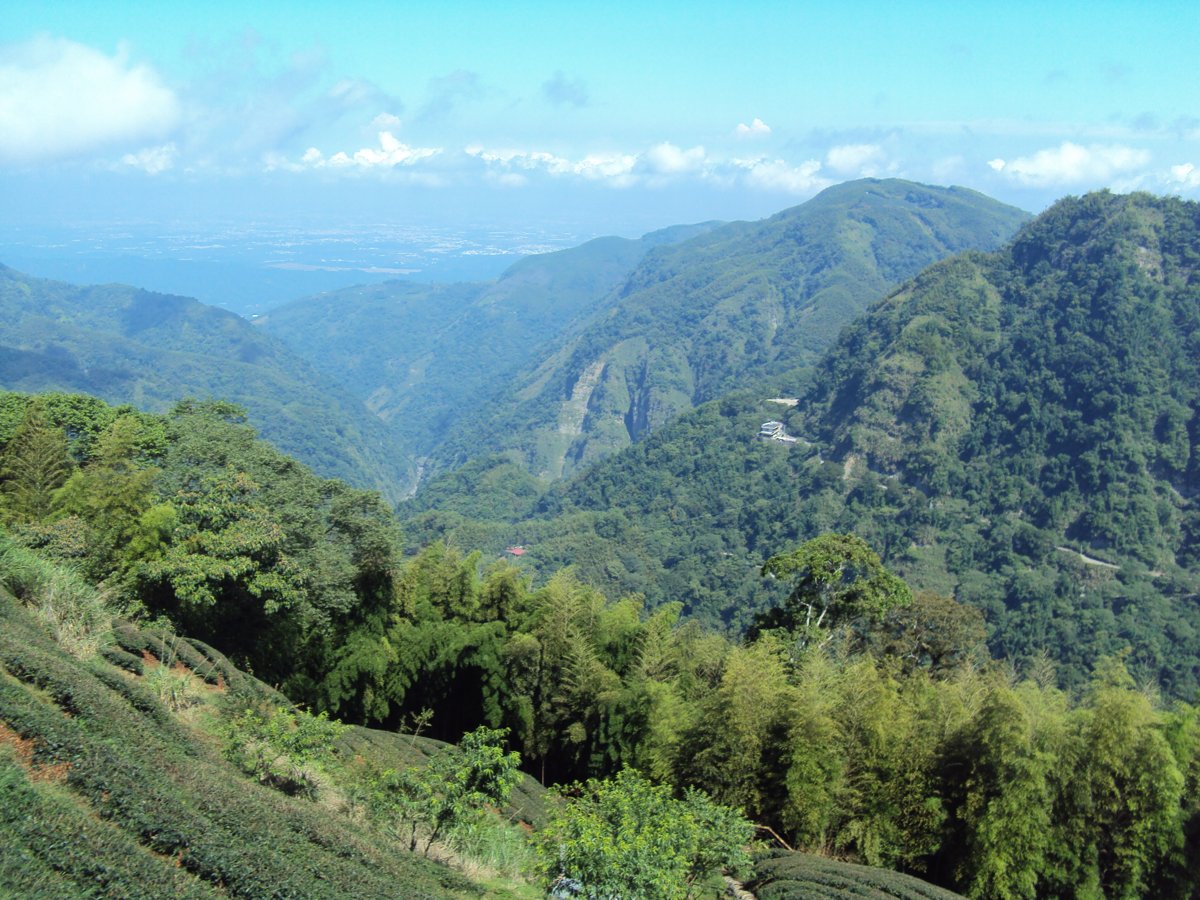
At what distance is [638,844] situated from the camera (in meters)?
9.93

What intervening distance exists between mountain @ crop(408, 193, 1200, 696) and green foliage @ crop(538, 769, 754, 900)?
60.9 metres

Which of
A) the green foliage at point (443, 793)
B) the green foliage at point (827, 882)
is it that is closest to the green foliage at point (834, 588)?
the green foliage at point (827, 882)

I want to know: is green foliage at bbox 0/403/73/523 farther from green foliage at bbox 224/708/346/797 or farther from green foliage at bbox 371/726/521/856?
green foliage at bbox 371/726/521/856

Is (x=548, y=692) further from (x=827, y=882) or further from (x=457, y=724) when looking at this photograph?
(x=827, y=882)

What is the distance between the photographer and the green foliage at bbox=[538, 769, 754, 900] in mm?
9656

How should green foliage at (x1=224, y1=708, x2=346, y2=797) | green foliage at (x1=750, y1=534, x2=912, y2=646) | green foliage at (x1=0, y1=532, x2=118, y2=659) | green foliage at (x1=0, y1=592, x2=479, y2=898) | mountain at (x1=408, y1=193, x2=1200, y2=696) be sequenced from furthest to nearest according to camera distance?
mountain at (x1=408, y1=193, x2=1200, y2=696) → green foliage at (x1=750, y1=534, x2=912, y2=646) → green foliage at (x1=0, y1=532, x2=118, y2=659) → green foliage at (x1=224, y1=708, x2=346, y2=797) → green foliage at (x1=0, y1=592, x2=479, y2=898)

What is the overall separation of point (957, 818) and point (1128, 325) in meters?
105

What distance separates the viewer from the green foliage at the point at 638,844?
9.66 m

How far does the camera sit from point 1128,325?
10075cm

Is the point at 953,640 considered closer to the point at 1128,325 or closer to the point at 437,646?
the point at 437,646

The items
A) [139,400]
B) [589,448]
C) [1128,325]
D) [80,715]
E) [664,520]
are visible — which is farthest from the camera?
[589,448]

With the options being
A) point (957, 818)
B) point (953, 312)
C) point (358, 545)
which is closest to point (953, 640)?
point (957, 818)

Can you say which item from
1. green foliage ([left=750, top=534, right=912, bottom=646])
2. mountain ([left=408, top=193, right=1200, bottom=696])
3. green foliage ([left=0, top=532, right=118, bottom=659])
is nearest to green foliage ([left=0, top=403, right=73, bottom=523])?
green foliage ([left=0, top=532, right=118, bottom=659])

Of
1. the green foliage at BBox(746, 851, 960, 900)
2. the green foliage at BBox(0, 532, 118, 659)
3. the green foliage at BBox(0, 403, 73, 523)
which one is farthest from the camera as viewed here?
the green foliage at BBox(0, 403, 73, 523)
